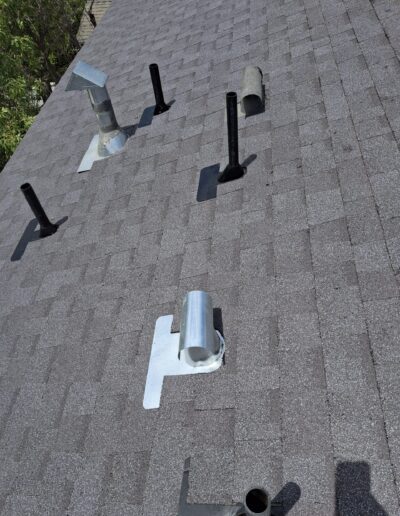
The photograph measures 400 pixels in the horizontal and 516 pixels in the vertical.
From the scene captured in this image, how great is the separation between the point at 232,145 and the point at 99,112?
Answer: 3.26m

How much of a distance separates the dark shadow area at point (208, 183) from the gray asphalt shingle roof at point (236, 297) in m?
0.11

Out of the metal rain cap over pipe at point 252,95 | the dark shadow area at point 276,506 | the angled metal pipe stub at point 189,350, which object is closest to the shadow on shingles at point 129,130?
the metal rain cap over pipe at point 252,95

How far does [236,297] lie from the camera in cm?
374

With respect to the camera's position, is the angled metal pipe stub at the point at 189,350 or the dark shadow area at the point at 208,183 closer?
the angled metal pipe stub at the point at 189,350

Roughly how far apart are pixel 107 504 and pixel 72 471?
0.52 metres

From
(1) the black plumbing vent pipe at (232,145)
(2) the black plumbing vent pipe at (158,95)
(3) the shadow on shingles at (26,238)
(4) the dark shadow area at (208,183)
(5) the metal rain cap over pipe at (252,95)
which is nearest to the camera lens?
(1) the black plumbing vent pipe at (232,145)

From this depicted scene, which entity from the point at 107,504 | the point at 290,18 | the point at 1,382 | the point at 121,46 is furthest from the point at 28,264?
the point at 121,46

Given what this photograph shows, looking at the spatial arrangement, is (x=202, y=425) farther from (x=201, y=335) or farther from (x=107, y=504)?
(x=107, y=504)

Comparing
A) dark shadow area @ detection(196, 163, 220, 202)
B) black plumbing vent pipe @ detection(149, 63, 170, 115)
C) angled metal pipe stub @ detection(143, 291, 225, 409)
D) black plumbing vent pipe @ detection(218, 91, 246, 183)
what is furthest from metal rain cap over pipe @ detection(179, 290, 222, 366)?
black plumbing vent pipe @ detection(149, 63, 170, 115)

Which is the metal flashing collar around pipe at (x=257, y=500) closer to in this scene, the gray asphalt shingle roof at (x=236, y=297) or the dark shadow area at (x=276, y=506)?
the dark shadow area at (x=276, y=506)

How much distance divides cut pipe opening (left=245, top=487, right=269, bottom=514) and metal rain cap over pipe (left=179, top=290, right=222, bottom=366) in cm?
124

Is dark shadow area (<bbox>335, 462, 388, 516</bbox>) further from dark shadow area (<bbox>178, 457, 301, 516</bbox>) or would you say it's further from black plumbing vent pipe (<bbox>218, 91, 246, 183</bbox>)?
black plumbing vent pipe (<bbox>218, 91, 246, 183</bbox>)

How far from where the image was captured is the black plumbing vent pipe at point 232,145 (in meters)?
4.73

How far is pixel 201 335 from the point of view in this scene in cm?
322
